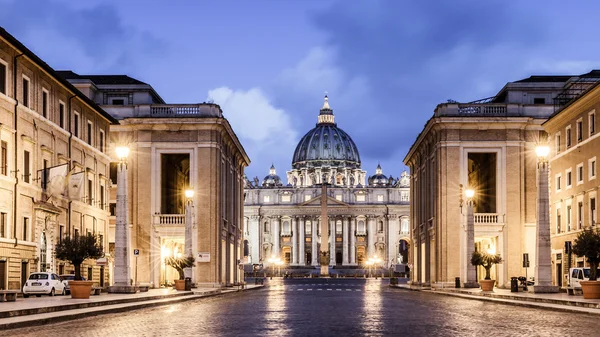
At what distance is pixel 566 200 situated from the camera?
210 ft

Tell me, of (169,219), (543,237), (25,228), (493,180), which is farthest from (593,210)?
(25,228)

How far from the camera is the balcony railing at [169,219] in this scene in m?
73.2

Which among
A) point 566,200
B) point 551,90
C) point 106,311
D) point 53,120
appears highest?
point 551,90

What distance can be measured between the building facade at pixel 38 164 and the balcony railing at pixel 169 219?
11420mm

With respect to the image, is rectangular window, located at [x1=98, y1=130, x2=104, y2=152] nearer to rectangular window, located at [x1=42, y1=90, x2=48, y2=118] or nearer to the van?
rectangular window, located at [x1=42, y1=90, x2=48, y2=118]

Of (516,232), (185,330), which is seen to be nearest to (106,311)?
(185,330)

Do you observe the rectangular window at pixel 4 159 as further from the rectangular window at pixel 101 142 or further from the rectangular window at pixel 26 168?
the rectangular window at pixel 101 142

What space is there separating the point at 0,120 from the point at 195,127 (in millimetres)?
30529

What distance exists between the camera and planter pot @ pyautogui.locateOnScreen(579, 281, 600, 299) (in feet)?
128

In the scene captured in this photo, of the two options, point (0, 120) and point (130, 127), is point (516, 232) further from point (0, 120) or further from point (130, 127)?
point (0, 120)

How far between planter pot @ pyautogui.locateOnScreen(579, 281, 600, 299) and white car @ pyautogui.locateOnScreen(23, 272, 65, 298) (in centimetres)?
2423

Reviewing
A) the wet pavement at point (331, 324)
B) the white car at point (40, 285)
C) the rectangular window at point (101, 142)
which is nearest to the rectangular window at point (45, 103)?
the white car at point (40, 285)

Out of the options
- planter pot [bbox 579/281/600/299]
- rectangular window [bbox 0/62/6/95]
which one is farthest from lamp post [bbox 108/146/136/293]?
planter pot [bbox 579/281/600/299]

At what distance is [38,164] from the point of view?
162ft
